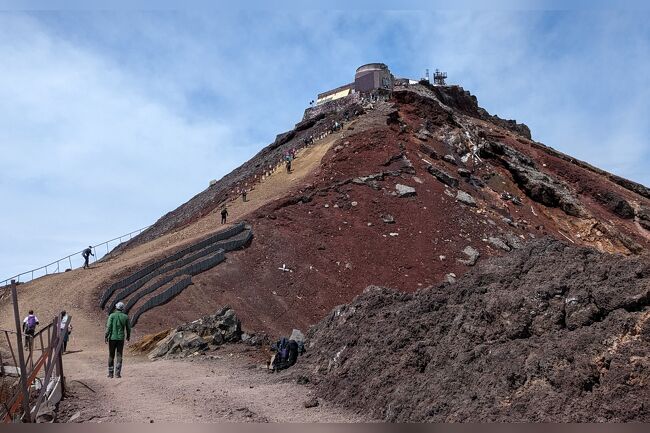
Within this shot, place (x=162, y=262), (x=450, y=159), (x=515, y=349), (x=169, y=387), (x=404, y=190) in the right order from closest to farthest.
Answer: (x=515, y=349), (x=169, y=387), (x=162, y=262), (x=404, y=190), (x=450, y=159)

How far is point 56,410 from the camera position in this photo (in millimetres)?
8984

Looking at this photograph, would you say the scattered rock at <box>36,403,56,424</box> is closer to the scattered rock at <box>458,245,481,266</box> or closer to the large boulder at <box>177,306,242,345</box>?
the large boulder at <box>177,306,242,345</box>

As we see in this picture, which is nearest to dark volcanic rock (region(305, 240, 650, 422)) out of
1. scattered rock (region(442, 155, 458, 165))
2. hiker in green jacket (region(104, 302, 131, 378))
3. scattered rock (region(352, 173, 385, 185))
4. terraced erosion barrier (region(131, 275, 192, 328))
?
hiker in green jacket (region(104, 302, 131, 378))

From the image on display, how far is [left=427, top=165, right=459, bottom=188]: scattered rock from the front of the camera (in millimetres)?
36094

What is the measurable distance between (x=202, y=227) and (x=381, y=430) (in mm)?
28854

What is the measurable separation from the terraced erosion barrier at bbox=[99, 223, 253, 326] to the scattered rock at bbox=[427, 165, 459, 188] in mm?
13265

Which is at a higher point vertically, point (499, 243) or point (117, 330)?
point (499, 243)

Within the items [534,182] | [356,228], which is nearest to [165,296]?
[356,228]

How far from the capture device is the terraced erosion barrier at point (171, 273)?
74.8 ft

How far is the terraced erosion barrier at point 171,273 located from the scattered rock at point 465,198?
1298 centimetres

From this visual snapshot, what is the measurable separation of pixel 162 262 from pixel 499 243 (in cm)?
1747

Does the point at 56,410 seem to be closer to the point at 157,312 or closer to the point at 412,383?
the point at 412,383

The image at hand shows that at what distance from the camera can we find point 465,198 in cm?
3469

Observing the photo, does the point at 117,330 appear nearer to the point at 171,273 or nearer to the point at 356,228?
the point at 171,273
